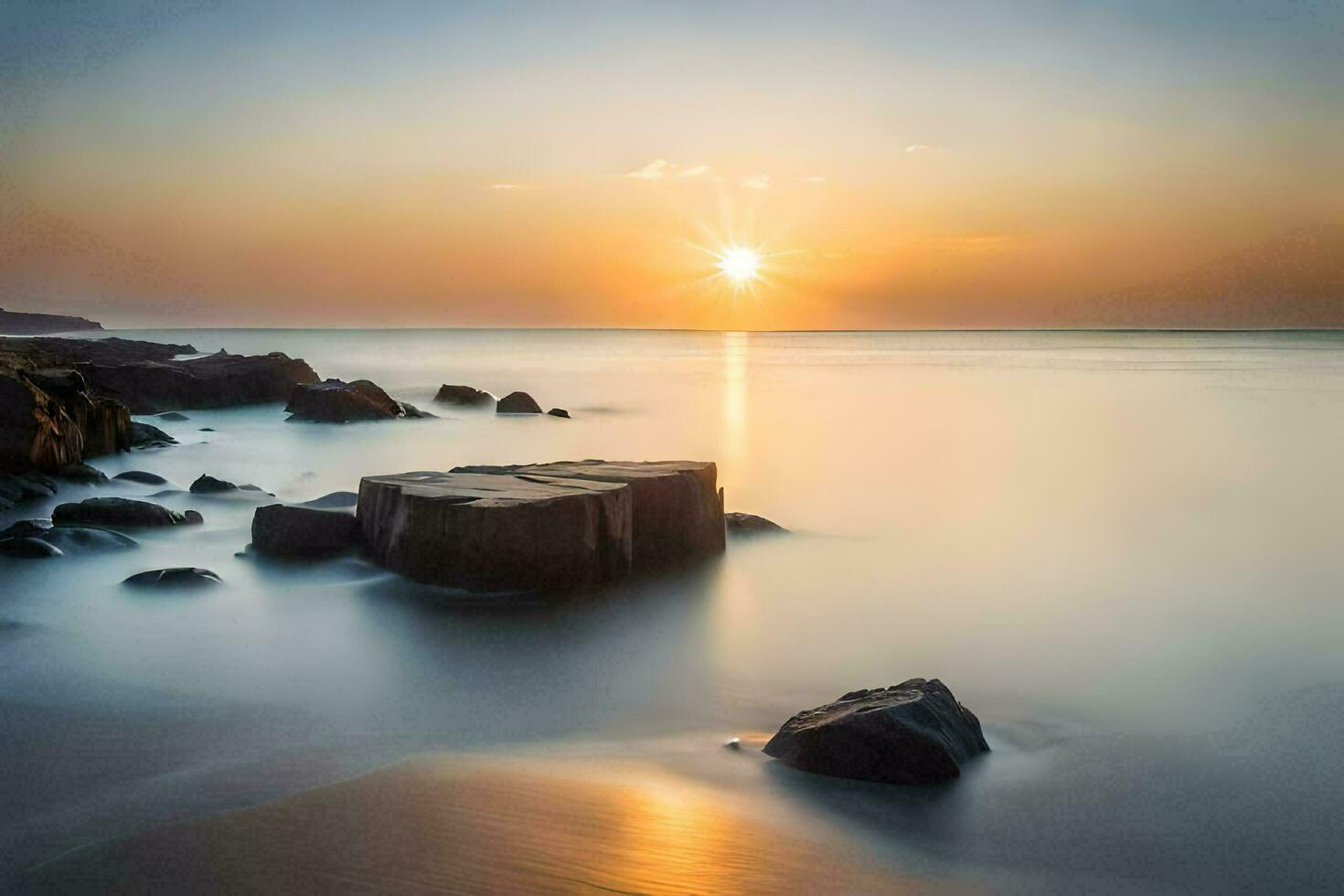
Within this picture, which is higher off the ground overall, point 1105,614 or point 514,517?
point 514,517

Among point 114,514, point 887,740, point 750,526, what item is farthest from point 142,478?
point 887,740

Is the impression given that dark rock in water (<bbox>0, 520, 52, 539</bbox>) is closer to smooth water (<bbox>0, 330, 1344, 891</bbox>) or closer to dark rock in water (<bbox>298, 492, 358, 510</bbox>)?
smooth water (<bbox>0, 330, 1344, 891</bbox>)

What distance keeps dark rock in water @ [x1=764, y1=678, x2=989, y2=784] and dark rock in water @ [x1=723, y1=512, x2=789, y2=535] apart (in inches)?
194

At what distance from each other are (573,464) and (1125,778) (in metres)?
5.03

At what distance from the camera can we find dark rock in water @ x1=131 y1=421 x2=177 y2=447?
15.1 metres

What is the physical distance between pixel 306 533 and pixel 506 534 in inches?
79.4

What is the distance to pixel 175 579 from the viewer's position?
23.0ft

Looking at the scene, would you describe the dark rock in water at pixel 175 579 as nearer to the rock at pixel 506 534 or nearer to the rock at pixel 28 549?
the rock at pixel 28 549

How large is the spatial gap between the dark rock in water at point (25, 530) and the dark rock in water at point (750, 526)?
17.3ft

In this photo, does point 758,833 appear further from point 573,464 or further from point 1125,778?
point 573,464

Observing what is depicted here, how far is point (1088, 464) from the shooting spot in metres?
15.9

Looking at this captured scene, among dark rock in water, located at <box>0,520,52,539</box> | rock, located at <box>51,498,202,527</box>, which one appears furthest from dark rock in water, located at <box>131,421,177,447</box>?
dark rock in water, located at <box>0,520,52,539</box>

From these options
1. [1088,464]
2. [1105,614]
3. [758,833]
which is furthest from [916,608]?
[1088,464]

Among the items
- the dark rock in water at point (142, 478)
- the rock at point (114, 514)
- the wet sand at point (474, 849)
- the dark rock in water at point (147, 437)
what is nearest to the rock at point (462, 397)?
the dark rock in water at point (147, 437)
